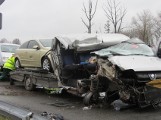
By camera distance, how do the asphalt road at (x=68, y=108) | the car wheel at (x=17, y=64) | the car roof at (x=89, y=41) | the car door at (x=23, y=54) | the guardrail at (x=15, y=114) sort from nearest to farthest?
the guardrail at (x=15, y=114)
the asphalt road at (x=68, y=108)
the car roof at (x=89, y=41)
the car door at (x=23, y=54)
the car wheel at (x=17, y=64)

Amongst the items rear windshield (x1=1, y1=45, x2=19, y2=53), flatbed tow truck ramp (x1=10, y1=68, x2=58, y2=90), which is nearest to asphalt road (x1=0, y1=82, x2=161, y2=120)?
flatbed tow truck ramp (x1=10, y1=68, x2=58, y2=90)

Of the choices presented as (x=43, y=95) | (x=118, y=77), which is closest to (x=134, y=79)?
(x=118, y=77)

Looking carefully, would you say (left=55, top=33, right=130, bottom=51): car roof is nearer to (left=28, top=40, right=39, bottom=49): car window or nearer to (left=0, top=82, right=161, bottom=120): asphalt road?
(left=0, top=82, right=161, bottom=120): asphalt road

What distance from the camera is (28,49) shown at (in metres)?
15.8

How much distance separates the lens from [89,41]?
39.8 ft

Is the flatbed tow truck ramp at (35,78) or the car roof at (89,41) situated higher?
the car roof at (89,41)

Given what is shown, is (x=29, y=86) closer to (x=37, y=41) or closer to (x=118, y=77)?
(x=37, y=41)

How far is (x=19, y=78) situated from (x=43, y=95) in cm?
219

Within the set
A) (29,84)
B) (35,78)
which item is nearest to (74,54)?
(35,78)

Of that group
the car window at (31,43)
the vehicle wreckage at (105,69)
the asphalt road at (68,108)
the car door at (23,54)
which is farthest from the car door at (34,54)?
the asphalt road at (68,108)

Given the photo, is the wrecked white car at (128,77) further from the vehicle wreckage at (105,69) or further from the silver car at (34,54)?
the silver car at (34,54)

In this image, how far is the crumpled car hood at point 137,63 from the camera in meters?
9.63

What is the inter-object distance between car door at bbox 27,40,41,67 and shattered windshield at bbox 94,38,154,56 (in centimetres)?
415

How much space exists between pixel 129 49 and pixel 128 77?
1382mm
